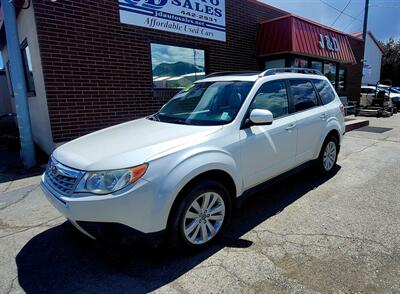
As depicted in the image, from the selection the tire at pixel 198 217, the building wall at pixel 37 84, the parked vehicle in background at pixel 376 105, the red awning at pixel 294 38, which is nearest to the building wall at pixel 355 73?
the parked vehicle in background at pixel 376 105

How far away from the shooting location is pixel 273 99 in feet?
12.8

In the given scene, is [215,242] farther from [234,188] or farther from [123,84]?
[123,84]

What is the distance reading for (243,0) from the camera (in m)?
9.40

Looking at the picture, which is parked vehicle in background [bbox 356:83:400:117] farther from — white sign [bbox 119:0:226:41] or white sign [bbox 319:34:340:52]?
white sign [bbox 119:0:226:41]

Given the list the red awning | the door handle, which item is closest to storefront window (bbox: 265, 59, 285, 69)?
the red awning

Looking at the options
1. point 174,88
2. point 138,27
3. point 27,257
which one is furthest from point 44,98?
point 27,257

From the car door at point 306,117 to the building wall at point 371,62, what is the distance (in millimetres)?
24245

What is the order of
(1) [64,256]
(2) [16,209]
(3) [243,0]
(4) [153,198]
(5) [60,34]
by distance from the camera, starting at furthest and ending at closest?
(3) [243,0], (5) [60,34], (2) [16,209], (1) [64,256], (4) [153,198]

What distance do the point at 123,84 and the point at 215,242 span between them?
505 centimetres

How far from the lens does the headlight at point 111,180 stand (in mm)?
2406

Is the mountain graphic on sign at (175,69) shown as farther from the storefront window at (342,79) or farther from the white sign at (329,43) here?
the storefront window at (342,79)

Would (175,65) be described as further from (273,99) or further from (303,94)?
(273,99)

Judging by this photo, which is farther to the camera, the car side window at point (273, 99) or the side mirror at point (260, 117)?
the car side window at point (273, 99)

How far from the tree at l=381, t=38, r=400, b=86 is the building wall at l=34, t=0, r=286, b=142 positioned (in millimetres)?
43237
